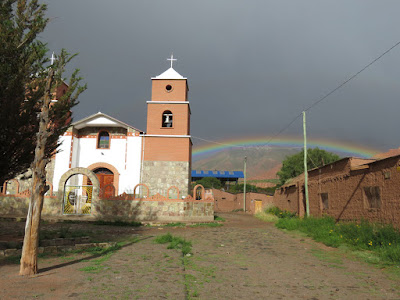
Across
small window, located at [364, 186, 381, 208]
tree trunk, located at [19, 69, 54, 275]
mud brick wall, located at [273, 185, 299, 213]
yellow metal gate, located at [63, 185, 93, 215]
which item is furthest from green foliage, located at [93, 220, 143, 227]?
small window, located at [364, 186, 381, 208]

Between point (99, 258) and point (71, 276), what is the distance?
180cm

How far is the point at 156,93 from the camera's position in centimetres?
2247

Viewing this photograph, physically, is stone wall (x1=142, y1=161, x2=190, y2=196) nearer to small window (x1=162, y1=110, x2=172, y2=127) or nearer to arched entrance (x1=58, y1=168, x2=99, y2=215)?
small window (x1=162, y1=110, x2=172, y2=127)

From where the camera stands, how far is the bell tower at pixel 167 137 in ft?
69.0

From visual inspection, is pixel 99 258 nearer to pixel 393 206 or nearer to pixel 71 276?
pixel 71 276

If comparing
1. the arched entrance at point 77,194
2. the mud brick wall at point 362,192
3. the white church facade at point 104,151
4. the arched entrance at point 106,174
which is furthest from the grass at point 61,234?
the mud brick wall at point 362,192

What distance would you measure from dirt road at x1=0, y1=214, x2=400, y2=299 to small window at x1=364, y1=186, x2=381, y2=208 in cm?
295

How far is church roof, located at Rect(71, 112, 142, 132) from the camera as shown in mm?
21906

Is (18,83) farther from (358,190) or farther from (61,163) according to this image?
(61,163)

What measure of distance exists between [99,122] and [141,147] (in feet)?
12.2

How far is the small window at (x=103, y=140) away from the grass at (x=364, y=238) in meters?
15.2

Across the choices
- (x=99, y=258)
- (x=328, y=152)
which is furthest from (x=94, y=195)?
(x=328, y=152)

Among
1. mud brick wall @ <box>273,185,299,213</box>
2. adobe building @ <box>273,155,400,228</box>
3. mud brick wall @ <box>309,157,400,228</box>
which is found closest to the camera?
mud brick wall @ <box>309,157,400,228</box>

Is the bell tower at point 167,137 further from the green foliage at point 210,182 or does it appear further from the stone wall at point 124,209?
the green foliage at point 210,182
